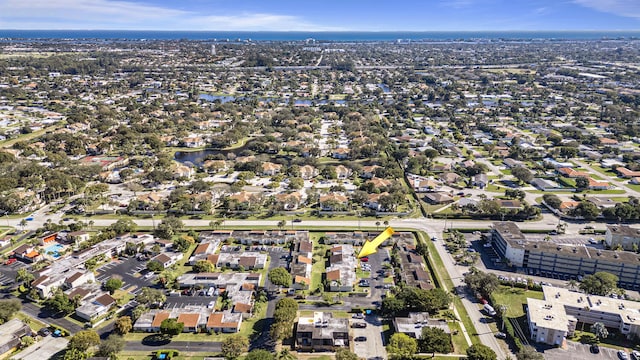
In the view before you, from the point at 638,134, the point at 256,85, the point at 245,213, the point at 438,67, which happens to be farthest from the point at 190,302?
the point at 438,67

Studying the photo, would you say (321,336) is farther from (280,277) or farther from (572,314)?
(572,314)

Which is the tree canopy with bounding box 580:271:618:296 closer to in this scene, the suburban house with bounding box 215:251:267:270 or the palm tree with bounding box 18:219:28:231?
the suburban house with bounding box 215:251:267:270

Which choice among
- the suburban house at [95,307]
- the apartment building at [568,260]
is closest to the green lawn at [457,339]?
the apartment building at [568,260]

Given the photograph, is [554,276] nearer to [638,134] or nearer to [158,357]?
Result: [158,357]

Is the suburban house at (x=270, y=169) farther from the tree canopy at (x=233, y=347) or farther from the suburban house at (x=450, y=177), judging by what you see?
the tree canopy at (x=233, y=347)

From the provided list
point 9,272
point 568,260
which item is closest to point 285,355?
point 568,260

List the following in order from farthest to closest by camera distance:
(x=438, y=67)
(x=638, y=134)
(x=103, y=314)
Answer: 1. (x=438, y=67)
2. (x=638, y=134)
3. (x=103, y=314)
